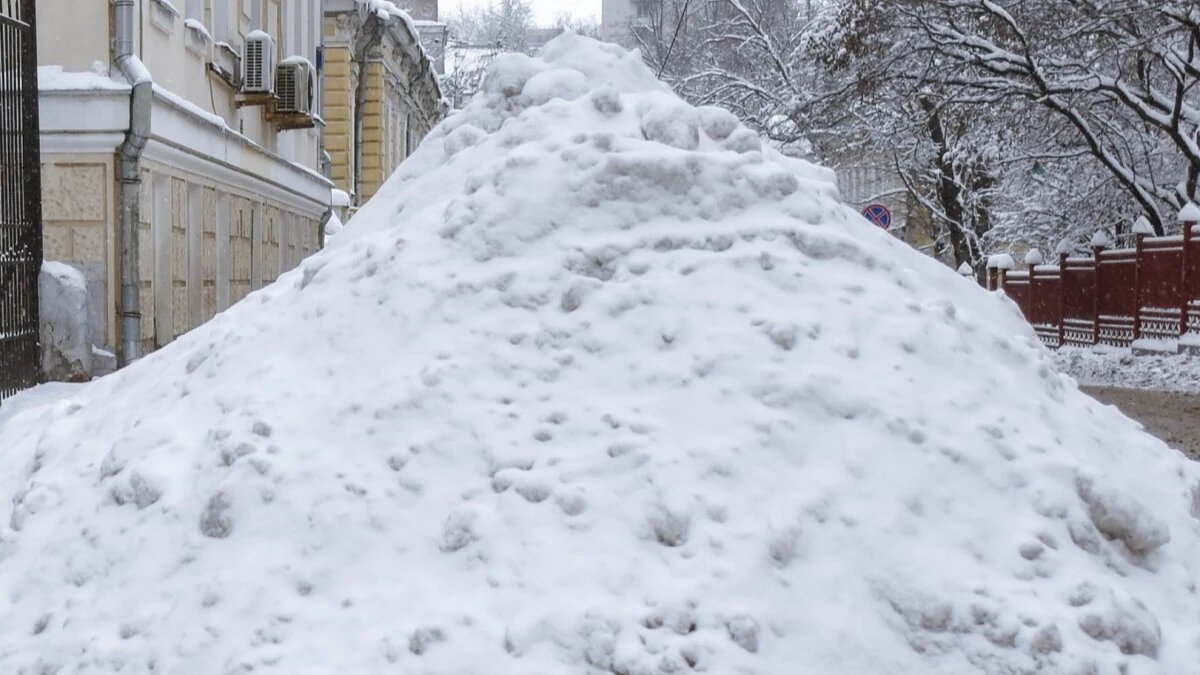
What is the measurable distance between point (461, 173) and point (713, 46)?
28023mm

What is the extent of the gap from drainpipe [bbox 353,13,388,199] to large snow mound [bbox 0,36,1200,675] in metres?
21.2

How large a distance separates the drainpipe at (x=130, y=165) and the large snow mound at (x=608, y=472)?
6.01m

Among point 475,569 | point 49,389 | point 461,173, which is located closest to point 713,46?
point 49,389

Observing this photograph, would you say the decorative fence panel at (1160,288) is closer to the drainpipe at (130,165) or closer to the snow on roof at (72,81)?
the drainpipe at (130,165)

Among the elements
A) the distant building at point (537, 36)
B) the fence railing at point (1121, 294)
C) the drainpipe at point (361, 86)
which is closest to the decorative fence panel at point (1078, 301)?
the fence railing at point (1121, 294)

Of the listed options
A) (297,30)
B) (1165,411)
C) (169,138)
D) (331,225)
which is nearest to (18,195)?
(169,138)

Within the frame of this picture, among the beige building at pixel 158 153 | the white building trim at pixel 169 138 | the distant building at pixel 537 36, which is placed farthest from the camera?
the distant building at pixel 537 36

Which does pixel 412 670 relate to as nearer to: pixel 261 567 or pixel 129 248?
pixel 261 567

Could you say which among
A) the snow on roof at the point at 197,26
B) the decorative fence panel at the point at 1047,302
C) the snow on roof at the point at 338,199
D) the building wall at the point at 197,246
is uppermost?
the snow on roof at the point at 197,26

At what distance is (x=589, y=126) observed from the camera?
4.53 meters

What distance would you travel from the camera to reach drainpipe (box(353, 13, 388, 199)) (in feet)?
81.0

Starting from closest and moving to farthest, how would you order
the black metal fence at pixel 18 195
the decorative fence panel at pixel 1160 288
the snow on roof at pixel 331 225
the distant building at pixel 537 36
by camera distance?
the black metal fence at pixel 18 195 → the decorative fence panel at pixel 1160 288 → the snow on roof at pixel 331 225 → the distant building at pixel 537 36

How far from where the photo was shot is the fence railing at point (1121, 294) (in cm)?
1612

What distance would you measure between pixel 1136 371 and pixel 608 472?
13.6 m
